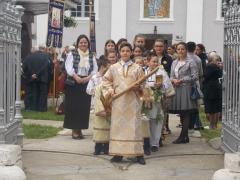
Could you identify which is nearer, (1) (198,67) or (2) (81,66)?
(2) (81,66)

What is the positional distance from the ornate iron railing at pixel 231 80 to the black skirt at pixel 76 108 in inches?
94.4

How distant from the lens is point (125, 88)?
28.3ft

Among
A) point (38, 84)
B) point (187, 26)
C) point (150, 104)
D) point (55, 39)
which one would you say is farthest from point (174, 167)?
point (187, 26)

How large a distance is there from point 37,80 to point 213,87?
16.8 feet

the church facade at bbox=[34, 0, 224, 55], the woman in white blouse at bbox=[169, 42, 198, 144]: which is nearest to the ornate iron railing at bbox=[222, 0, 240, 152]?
the woman in white blouse at bbox=[169, 42, 198, 144]

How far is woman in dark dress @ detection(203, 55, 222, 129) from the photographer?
13.0 meters

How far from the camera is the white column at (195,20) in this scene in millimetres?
34438

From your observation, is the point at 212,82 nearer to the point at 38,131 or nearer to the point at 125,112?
the point at 38,131

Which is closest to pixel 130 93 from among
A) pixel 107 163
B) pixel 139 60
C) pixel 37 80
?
pixel 107 163

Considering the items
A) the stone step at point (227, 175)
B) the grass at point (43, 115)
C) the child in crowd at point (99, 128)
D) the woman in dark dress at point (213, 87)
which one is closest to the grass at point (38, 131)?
the grass at point (43, 115)

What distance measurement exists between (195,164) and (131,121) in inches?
44.4

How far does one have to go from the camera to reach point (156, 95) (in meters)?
9.92

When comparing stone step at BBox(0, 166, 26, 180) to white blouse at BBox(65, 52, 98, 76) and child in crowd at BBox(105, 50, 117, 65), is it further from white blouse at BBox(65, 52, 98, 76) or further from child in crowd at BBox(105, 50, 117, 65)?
white blouse at BBox(65, 52, 98, 76)

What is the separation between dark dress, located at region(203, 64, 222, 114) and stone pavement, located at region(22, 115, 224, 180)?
2.09m
